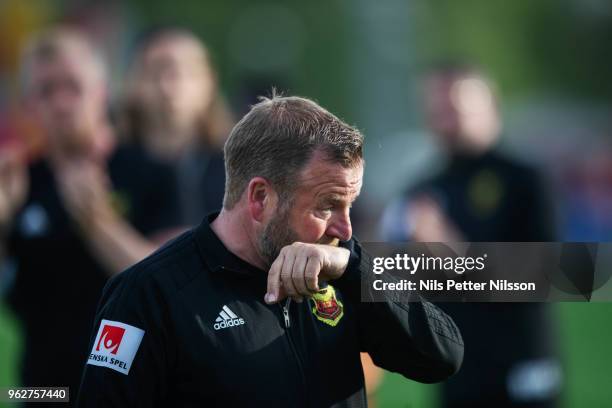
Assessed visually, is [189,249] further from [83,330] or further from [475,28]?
[475,28]

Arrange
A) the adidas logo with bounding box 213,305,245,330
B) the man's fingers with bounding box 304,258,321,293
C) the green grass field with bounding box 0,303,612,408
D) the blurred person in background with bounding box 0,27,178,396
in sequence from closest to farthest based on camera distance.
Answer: the man's fingers with bounding box 304,258,321,293 → the adidas logo with bounding box 213,305,245,330 → the blurred person in background with bounding box 0,27,178,396 → the green grass field with bounding box 0,303,612,408

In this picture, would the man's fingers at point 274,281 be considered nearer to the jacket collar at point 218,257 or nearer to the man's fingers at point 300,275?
the man's fingers at point 300,275

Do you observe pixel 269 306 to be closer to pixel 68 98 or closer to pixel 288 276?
pixel 288 276

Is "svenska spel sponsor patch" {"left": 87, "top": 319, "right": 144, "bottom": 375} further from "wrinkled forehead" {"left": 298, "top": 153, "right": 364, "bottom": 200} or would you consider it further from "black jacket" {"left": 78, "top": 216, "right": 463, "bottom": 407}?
"wrinkled forehead" {"left": 298, "top": 153, "right": 364, "bottom": 200}

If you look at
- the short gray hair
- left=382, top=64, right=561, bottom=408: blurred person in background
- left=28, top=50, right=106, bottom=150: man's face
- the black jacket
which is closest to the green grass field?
left=382, top=64, right=561, bottom=408: blurred person in background

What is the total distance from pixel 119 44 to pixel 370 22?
488cm

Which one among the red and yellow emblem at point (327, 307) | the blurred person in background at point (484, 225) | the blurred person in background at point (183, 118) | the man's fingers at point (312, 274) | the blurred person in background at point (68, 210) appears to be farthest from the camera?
the blurred person in background at point (484, 225)

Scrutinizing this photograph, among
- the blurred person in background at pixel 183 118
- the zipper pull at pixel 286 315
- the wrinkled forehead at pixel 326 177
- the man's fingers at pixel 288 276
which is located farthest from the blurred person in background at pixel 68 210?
the man's fingers at pixel 288 276

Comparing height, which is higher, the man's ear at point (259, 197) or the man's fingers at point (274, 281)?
the man's ear at point (259, 197)

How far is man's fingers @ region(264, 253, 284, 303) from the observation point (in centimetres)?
250

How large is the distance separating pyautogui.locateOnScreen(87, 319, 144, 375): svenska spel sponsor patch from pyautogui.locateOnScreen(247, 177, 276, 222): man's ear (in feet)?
1.42

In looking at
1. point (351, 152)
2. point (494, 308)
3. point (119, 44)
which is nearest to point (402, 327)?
point (351, 152)

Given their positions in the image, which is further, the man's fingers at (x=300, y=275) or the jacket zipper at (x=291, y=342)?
the jacket zipper at (x=291, y=342)

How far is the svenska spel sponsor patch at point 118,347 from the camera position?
101 inches
